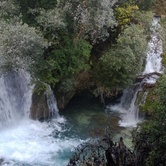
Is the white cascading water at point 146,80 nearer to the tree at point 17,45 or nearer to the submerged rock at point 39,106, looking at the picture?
the submerged rock at point 39,106

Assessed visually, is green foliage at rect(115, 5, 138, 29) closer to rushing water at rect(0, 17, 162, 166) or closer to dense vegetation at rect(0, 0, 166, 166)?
dense vegetation at rect(0, 0, 166, 166)

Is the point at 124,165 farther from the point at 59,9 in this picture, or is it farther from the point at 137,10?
the point at 137,10

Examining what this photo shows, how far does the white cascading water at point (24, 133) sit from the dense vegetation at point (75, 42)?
5.49 ft

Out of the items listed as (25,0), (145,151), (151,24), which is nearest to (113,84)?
(151,24)

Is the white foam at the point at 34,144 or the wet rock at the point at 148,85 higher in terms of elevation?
the wet rock at the point at 148,85

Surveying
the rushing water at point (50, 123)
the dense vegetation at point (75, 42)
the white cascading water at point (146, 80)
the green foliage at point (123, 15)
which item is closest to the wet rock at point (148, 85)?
the white cascading water at point (146, 80)

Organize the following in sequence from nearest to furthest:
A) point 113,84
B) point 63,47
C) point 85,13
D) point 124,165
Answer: point 124,165 < point 85,13 < point 63,47 < point 113,84

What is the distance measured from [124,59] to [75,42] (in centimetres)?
260

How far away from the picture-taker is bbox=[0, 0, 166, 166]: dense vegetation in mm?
16625

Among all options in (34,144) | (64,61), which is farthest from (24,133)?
(64,61)

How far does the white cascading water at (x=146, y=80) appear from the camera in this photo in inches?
797

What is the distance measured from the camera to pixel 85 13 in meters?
17.9

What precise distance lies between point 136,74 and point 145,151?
10213 millimetres

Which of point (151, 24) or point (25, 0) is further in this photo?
point (151, 24)
